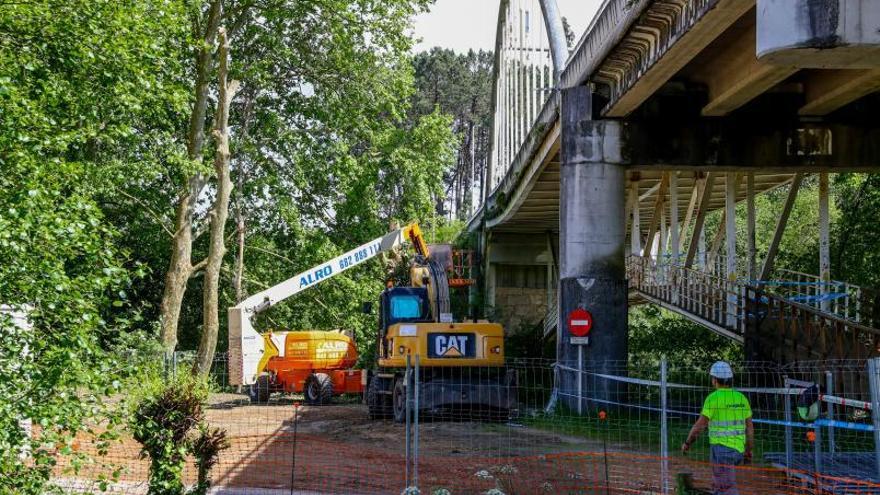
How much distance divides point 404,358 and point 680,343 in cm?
2165

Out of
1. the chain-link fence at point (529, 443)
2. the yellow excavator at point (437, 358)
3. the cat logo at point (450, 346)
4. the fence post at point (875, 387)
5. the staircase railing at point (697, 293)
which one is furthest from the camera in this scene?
the staircase railing at point (697, 293)

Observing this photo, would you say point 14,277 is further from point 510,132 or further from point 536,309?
point 536,309

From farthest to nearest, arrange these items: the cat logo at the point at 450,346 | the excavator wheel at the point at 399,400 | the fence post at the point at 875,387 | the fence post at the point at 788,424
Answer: the cat logo at the point at 450,346, the excavator wheel at the point at 399,400, the fence post at the point at 788,424, the fence post at the point at 875,387

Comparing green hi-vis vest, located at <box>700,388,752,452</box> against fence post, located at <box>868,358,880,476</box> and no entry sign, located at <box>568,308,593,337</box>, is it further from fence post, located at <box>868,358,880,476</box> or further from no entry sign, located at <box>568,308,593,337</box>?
no entry sign, located at <box>568,308,593,337</box>

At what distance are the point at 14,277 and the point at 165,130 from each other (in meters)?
28.2

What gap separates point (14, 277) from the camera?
9.07 meters

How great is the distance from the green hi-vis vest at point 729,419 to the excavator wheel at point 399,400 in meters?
10.9

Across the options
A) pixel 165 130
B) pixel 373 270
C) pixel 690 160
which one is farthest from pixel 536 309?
pixel 690 160

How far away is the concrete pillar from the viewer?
73.9 ft

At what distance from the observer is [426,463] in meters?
15.3

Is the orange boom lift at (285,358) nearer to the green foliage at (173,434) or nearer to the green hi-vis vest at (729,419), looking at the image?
the green foliage at (173,434)

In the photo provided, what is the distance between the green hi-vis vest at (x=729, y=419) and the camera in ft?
34.4

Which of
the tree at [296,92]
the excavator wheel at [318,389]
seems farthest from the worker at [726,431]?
the tree at [296,92]

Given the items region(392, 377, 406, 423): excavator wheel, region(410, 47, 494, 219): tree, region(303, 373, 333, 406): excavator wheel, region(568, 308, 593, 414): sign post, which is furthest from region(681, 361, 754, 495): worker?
region(410, 47, 494, 219): tree
